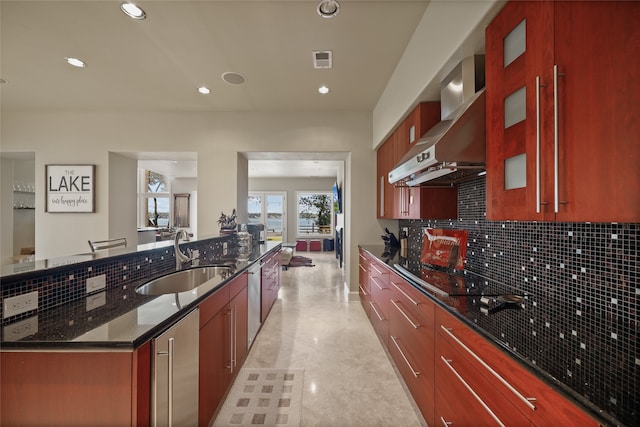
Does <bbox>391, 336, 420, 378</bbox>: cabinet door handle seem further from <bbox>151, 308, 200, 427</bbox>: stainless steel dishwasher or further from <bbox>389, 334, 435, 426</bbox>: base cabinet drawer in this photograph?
<bbox>151, 308, 200, 427</bbox>: stainless steel dishwasher

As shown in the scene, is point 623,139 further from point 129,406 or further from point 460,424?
point 129,406

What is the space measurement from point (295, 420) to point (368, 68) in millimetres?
3371

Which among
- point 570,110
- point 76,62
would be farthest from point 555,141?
point 76,62

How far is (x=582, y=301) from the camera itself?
4.01ft

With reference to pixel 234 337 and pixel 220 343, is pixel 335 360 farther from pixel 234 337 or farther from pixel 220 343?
pixel 220 343

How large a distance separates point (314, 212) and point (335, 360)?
25.2 feet

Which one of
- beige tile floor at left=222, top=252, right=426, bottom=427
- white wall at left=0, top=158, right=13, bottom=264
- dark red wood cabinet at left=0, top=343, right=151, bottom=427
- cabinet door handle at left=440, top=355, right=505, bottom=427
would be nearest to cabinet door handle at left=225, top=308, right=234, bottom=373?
beige tile floor at left=222, top=252, right=426, bottom=427

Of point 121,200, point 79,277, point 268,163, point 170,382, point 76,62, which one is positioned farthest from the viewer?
point 268,163

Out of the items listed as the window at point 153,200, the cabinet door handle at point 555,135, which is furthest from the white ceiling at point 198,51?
the window at point 153,200

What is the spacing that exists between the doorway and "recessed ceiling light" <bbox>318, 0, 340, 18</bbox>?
790 cm

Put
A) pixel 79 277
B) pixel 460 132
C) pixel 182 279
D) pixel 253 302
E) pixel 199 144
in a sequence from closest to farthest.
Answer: pixel 79 277
pixel 460 132
pixel 182 279
pixel 253 302
pixel 199 144

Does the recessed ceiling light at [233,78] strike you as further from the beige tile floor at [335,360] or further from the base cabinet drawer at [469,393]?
the base cabinet drawer at [469,393]

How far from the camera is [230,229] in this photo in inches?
147

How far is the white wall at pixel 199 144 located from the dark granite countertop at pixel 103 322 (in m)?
2.99
